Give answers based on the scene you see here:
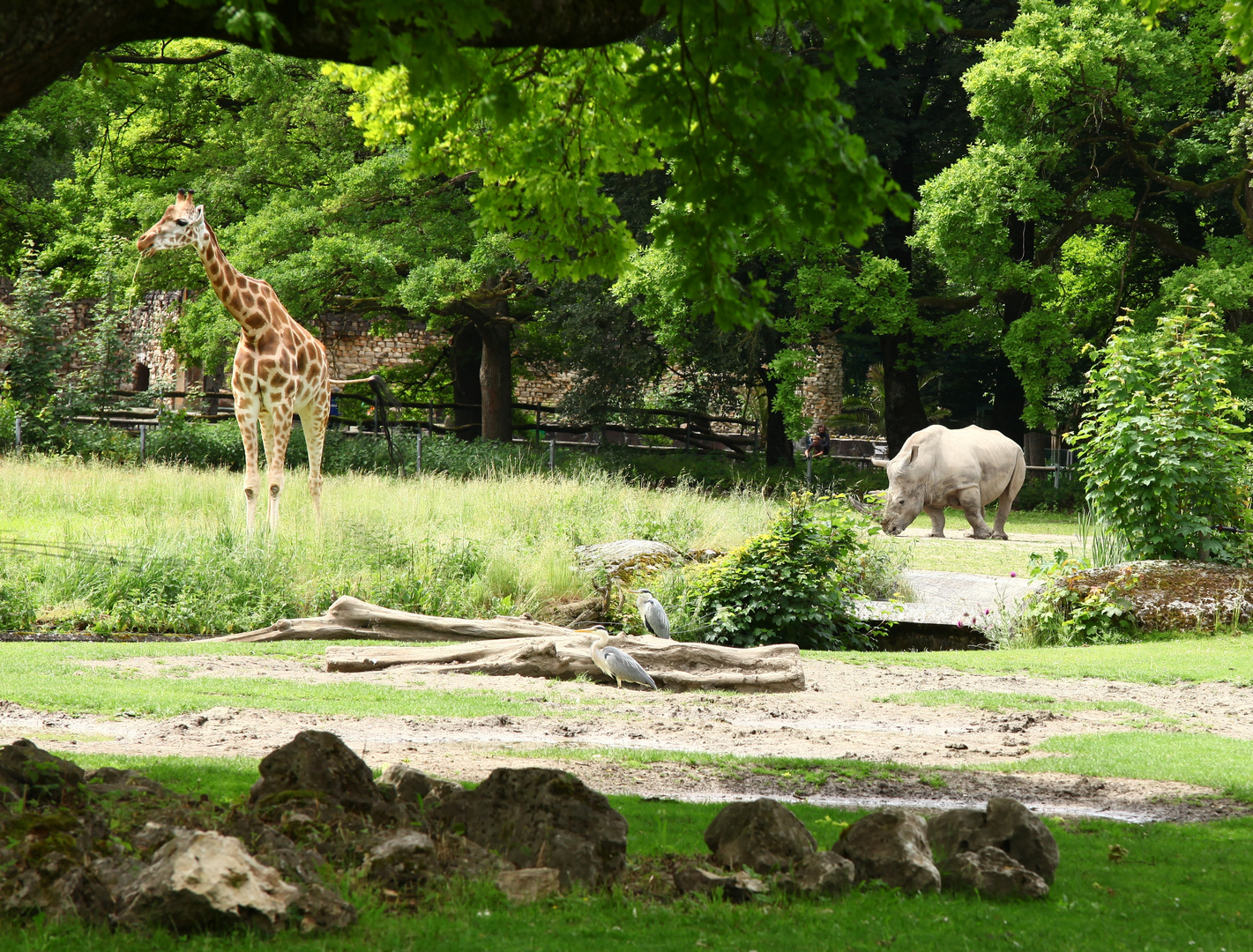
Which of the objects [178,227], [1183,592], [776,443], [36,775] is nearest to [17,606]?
[178,227]

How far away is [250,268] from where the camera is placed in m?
25.4

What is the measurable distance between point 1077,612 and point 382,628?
686 centimetres

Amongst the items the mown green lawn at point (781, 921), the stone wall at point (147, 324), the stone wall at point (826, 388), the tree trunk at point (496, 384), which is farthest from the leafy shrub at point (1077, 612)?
the stone wall at point (826, 388)

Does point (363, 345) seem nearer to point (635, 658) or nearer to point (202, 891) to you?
point (635, 658)

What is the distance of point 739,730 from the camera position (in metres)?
7.68

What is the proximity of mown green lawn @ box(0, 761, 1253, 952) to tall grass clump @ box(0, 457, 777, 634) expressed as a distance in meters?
8.22

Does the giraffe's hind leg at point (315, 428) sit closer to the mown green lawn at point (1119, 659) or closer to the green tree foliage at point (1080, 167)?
the mown green lawn at point (1119, 659)

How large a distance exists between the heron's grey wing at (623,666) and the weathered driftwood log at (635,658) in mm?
400

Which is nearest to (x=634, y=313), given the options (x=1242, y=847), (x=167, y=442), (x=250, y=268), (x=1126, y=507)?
(x=250, y=268)

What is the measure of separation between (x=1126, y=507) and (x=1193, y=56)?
1602cm

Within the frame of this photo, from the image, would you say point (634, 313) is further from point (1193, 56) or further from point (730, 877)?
point (730, 877)

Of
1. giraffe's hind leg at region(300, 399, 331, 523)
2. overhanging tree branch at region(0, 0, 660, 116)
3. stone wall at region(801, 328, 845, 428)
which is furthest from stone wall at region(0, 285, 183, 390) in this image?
overhanging tree branch at region(0, 0, 660, 116)

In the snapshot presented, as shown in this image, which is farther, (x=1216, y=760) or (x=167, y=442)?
(x=167, y=442)

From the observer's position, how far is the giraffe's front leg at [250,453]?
14000 millimetres
